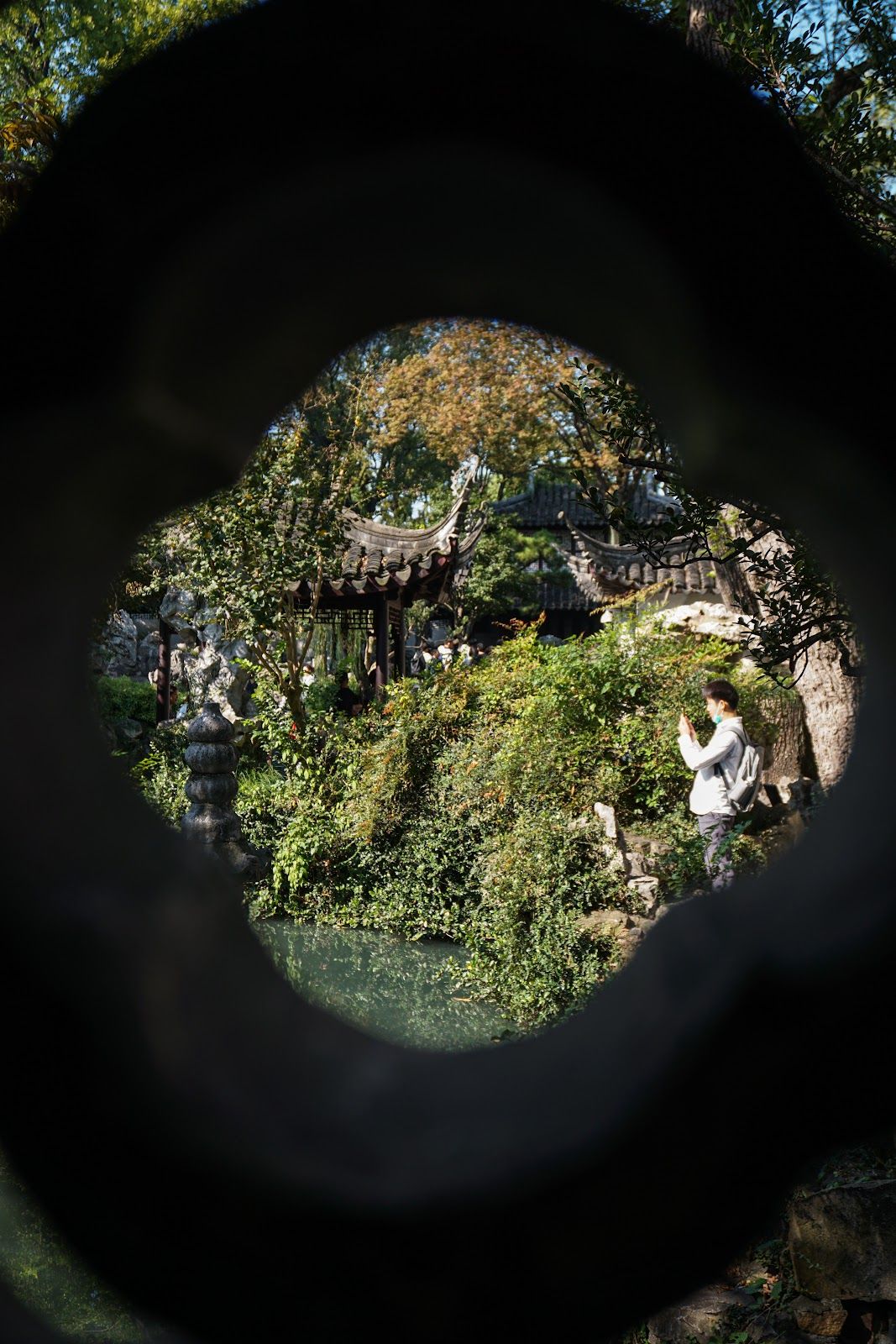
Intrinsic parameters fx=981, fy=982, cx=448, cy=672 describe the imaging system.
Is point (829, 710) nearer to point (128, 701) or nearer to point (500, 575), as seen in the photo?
point (128, 701)

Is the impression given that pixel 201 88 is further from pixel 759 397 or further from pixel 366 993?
pixel 366 993

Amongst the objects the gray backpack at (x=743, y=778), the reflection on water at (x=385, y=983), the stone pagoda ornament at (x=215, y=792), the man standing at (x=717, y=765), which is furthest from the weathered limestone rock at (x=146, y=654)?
the gray backpack at (x=743, y=778)

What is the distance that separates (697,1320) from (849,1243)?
51 cm

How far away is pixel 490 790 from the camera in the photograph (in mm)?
7113

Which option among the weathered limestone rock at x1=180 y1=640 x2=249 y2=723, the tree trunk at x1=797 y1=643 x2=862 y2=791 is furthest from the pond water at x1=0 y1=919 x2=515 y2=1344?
the weathered limestone rock at x1=180 y1=640 x2=249 y2=723

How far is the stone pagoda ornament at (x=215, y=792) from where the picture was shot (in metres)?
7.55

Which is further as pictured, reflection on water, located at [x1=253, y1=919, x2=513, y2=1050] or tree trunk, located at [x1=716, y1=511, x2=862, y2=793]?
tree trunk, located at [x1=716, y1=511, x2=862, y2=793]

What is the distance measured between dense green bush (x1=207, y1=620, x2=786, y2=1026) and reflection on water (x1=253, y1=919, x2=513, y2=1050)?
6.9 inches

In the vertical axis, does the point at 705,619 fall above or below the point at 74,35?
below

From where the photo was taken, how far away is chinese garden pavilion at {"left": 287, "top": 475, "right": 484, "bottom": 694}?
11922 millimetres

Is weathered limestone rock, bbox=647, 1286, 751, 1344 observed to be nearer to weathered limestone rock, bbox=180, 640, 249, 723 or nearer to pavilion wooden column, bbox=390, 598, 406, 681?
pavilion wooden column, bbox=390, 598, 406, 681

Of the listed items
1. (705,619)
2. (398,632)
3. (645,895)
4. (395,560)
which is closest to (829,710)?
(645,895)

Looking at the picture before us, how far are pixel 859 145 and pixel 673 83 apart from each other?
2.64m

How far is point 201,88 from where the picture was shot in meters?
0.83
